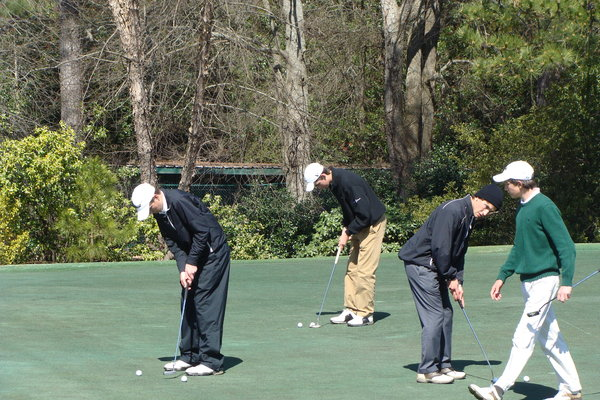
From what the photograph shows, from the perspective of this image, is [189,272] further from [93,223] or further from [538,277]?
[93,223]

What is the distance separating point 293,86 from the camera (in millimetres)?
25281

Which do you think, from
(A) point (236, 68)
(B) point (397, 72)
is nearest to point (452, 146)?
(B) point (397, 72)

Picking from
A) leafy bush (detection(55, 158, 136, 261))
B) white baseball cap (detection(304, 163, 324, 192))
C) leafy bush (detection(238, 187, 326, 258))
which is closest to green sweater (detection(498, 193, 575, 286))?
white baseball cap (detection(304, 163, 324, 192))

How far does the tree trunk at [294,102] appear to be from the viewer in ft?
79.2

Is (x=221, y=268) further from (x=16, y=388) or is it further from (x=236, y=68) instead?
(x=236, y=68)

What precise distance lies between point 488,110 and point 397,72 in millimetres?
9234

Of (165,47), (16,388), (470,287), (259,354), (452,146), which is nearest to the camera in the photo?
(16,388)

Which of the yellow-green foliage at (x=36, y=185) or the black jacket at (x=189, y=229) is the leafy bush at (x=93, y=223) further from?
the black jacket at (x=189, y=229)

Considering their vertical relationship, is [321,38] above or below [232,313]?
above

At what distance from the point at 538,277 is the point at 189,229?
279 cm

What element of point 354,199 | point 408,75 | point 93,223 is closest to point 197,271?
point 354,199

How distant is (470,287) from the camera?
1393 cm

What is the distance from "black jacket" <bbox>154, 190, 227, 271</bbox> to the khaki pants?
2.81m

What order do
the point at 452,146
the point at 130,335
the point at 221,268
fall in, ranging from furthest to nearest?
the point at 452,146 < the point at 130,335 < the point at 221,268
